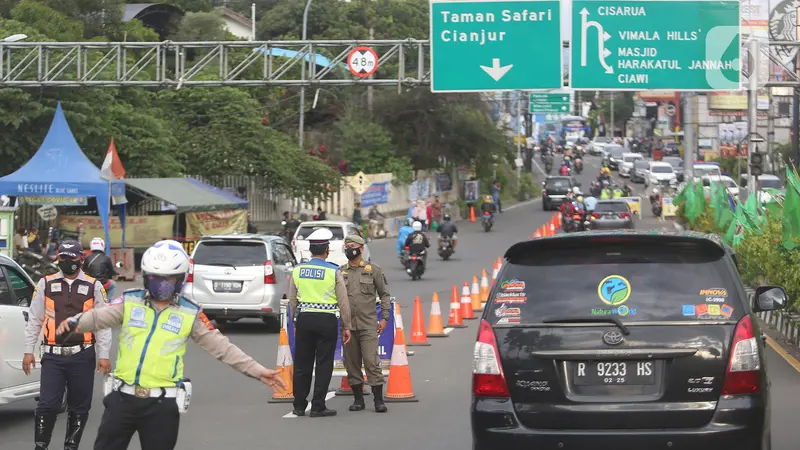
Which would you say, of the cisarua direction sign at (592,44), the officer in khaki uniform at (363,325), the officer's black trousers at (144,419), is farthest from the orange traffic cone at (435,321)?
the officer's black trousers at (144,419)

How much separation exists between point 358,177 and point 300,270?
3866cm

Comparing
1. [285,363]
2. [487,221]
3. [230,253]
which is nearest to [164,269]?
[285,363]

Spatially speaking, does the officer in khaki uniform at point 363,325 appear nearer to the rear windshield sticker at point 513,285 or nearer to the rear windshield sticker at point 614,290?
the rear windshield sticker at point 513,285

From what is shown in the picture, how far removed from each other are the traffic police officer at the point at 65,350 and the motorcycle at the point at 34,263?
18761 mm

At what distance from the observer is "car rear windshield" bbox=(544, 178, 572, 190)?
6431 centimetres

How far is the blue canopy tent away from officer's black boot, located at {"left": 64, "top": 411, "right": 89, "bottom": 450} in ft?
65.7

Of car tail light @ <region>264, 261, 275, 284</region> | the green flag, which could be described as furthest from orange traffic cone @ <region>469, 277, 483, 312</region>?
the green flag

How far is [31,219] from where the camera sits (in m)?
34.1

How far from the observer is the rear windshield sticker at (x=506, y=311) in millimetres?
6707

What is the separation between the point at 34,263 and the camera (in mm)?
28297

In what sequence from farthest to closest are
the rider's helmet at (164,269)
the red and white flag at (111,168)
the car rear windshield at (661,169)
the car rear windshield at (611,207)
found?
the car rear windshield at (661,169), the car rear windshield at (611,207), the red and white flag at (111,168), the rider's helmet at (164,269)

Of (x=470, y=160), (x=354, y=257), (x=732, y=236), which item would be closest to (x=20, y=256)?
(x=732, y=236)

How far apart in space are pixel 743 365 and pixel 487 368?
54.3 inches

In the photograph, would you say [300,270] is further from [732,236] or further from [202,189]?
[202,189]
